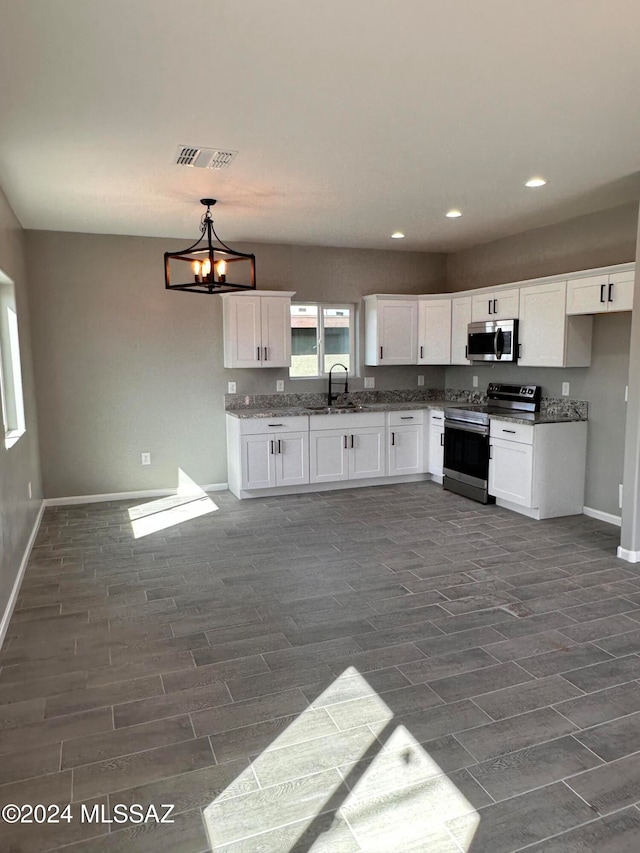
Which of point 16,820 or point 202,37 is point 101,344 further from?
point 16,820

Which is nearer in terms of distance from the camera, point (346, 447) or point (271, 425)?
point (271, 425)

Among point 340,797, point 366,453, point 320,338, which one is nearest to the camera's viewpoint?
point 340,797

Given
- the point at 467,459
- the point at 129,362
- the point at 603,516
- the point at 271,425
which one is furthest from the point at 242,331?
the point at 603,516

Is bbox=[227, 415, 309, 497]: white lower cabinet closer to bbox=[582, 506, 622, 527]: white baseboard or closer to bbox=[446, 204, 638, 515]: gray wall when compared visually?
bbox=[446, 204, 638, 515]: gray wall

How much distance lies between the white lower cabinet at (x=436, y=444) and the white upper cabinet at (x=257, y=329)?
5.69 ft

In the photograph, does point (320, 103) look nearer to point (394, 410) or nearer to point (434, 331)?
point (394, 410)

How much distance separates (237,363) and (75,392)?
1.62m

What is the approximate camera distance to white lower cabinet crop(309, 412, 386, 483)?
609 centimetres

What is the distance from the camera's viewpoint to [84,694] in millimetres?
2615

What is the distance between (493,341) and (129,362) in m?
3.67

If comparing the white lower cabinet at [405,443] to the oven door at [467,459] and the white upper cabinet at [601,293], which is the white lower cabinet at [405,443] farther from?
the white upper cabinet at [601,293]

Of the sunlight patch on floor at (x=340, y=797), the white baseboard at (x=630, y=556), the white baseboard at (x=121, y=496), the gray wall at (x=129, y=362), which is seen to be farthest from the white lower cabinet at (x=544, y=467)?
the sunlight patch on floor at (x=340, y=797)

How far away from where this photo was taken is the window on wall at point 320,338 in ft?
21.9

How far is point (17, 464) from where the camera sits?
4.14 metres
